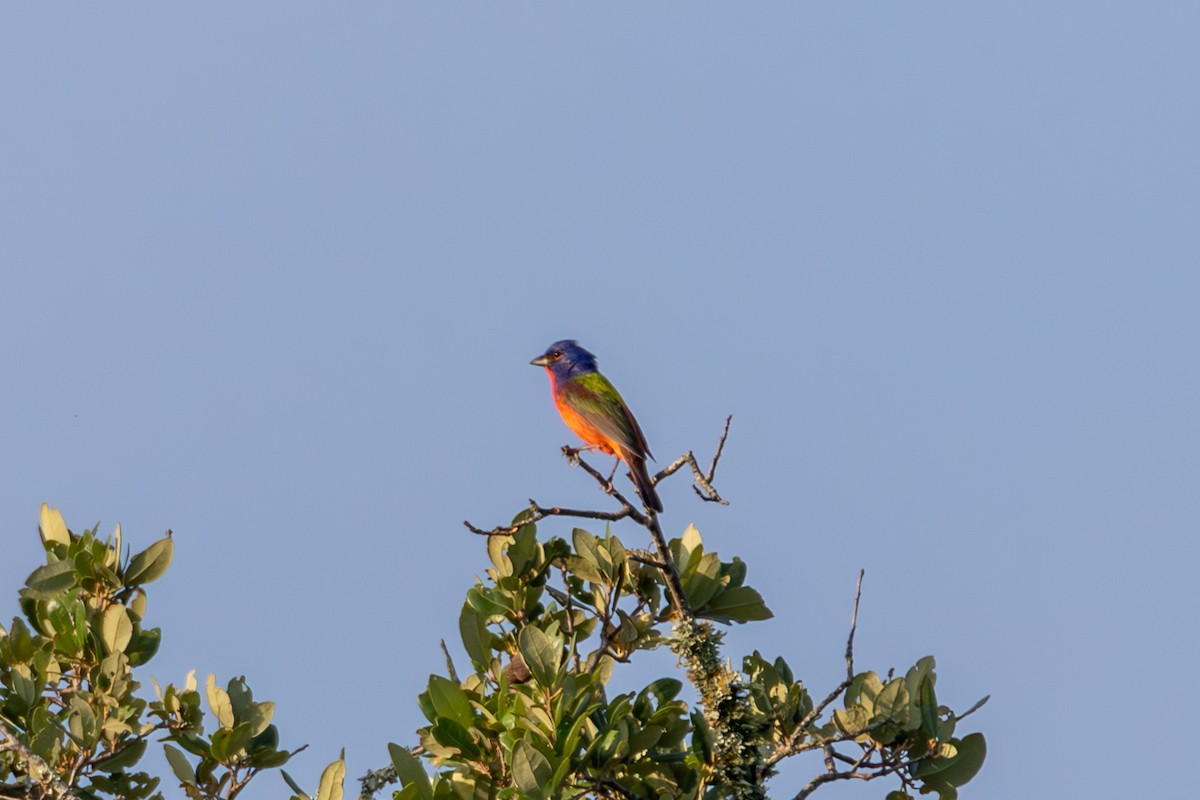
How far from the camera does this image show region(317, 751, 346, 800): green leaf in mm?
4906

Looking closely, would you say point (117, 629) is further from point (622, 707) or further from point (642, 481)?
point (642, 481)

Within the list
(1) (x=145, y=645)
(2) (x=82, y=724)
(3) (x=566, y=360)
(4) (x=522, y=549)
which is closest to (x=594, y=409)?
(3) (x=566, y=360)

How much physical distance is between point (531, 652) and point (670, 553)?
0.89m

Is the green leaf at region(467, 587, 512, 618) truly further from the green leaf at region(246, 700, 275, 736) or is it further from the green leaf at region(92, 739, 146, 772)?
the green leaf at region(92, 739, 146, 772)

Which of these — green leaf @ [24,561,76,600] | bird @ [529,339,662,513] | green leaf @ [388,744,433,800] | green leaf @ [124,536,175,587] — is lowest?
green leaf @ [388,744,433,800]

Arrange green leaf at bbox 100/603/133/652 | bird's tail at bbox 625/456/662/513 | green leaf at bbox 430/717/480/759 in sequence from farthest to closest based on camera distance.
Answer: bird's tail at bbox 625/456/662/513, green leaf at bbox 100/603/133/652, green leaf at bbox 430/717/480/759

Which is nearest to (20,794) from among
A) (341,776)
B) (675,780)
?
(341,776)

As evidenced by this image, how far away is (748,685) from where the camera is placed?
17.5 ft

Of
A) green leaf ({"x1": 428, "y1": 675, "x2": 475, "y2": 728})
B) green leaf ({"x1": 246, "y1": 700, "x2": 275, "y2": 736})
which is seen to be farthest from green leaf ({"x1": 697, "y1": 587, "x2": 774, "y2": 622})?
green leaf ({"x1": 246, "y1": 700, "x2": 275, "y2": 736})

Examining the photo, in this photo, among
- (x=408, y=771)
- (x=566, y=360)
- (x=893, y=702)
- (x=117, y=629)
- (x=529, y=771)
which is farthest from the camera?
(x=566, y=360)

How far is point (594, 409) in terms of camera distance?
10.6m

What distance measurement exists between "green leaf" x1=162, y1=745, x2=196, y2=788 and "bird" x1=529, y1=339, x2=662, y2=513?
4.23 metres

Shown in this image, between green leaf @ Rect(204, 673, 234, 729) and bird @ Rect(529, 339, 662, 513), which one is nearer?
green leaf @ Rect(204, 673, 234, 729)

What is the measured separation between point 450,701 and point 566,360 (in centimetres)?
740
